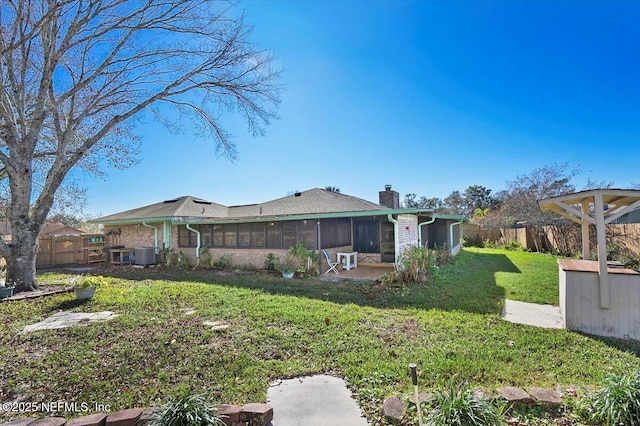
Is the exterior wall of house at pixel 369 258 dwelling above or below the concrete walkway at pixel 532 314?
above

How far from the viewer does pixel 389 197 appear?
45.1 feet

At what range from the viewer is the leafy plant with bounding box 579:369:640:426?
2139mm

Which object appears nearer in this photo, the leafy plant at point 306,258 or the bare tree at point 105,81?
the bare tree at point 105,81

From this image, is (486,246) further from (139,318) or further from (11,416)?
(11,416)

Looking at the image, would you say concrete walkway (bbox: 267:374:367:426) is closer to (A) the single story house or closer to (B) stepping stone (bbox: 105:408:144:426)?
(B) stepping stone (bbox: 105:408:144:426)

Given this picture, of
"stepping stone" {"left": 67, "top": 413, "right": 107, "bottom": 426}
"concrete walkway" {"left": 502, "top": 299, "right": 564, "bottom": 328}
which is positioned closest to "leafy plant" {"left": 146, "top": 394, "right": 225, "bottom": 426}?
"stepping stone" {"left": 67, "top": 413, "right": 107, "bottom": 426}

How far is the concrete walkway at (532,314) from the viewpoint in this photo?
5.05 metres

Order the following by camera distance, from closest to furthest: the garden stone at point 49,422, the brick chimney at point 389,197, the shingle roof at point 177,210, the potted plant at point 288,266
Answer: the garden stone at point 49,422 < the potted plant at point 288,266 < the brick chimney at point 389,197 < the shingle roof at point 177,210

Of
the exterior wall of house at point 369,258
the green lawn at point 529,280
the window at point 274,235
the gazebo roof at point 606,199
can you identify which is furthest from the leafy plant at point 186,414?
the exterior wall of house at point 369,258

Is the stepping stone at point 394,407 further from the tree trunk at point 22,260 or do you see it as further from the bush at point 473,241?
the bush at point 473,241

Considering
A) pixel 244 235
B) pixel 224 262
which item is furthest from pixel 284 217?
pixel 224 262

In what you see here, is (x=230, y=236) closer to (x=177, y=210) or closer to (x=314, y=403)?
(x=177, y=210)

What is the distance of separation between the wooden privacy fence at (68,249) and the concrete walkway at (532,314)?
18.2 meters

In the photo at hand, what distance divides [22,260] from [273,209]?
8133mm
